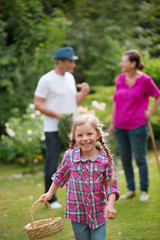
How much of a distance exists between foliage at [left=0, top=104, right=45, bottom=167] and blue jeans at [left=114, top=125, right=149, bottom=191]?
2787 millimetres

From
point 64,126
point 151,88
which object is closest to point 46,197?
point 64,126

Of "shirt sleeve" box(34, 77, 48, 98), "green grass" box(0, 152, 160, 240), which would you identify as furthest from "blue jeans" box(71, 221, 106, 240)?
"shirt sleeve" box(34, 77, 48, 98)

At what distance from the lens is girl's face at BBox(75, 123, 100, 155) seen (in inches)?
101

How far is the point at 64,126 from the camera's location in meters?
4.29

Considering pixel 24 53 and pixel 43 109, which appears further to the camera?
pixel 24 53

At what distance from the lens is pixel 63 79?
4480mm

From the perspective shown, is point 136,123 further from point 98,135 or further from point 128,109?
point 98,135

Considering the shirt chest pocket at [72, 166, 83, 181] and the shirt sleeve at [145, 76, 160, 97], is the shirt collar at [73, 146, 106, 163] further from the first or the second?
the shirt sleeve at [145, 76, 160, 97]

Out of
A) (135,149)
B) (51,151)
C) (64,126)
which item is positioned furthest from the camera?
(135,149)

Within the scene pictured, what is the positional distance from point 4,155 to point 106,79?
4.05m

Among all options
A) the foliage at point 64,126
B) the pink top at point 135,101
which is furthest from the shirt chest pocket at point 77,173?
the pink top at point 135,101

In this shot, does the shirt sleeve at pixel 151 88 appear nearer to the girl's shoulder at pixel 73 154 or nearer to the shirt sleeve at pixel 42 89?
the shirt sleeve at pixel 42 89

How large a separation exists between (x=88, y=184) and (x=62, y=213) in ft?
6.34

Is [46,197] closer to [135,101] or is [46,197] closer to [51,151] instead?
[51,151]
